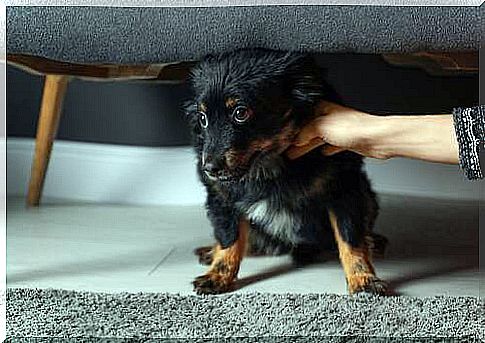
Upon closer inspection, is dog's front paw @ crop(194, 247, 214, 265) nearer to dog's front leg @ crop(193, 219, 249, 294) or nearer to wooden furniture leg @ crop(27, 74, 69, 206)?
dog's front leg @ crop(193, 219, 249, 294)

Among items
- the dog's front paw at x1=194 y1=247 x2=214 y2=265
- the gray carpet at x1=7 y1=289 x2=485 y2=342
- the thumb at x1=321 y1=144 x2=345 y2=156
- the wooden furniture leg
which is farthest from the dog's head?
the wooden furniture leg

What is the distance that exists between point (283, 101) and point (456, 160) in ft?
0.90

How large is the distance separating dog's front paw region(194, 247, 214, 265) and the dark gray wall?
49cm

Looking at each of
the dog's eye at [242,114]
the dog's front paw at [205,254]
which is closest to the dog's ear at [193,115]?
the dog's eye at [242,114]

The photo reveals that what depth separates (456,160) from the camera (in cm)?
129

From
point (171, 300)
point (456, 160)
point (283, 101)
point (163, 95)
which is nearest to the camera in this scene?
point (456, 160)

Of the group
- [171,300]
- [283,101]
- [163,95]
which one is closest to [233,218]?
[171,300]

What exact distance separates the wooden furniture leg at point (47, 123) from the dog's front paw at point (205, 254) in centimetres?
50

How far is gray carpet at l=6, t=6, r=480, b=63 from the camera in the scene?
1272mm

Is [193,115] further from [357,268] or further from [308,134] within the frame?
[357,268]

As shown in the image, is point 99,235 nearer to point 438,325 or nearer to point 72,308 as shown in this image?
point 72,308

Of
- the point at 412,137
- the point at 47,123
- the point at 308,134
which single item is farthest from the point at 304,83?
the point at 47,123

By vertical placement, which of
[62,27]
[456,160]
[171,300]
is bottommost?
[171,300]

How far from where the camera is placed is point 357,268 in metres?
1.60
